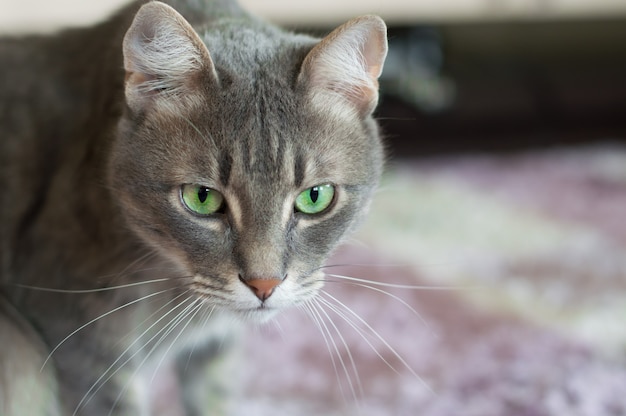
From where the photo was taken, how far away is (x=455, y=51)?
287cm

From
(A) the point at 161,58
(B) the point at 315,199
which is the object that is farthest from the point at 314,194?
(A) the point at 161,58

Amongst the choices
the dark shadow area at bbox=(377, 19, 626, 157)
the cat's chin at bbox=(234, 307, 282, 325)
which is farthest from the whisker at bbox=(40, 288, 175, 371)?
the dark shadow area at bbox=(377, 19, 626, 157)

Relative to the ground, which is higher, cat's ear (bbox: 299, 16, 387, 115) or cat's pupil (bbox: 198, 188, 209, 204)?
cat's ear (bbox: 299, 16, 387, 115)

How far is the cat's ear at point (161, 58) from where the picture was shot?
0.93 m

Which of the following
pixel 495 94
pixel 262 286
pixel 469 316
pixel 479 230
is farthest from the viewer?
pixel 495 94

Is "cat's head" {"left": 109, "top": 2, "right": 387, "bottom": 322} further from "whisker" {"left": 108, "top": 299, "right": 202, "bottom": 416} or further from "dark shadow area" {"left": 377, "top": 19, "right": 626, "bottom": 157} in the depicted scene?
"dark shadow area" {"left": 377, "top": 19, "right": 626, "bottom": 157}

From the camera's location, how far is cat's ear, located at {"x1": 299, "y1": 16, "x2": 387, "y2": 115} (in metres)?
0.96

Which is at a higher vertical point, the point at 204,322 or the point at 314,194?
the point at 314,194

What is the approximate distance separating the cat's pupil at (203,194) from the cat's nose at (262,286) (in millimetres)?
122

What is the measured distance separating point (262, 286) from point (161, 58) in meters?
0.33

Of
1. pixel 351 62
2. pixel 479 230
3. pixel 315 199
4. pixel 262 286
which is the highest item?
pixel 479 230

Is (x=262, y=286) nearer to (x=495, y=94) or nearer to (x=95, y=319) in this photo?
(x=95, y=319)

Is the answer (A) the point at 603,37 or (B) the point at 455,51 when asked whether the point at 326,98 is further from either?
(A) the point at 603,37

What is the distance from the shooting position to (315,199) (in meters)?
1.01
